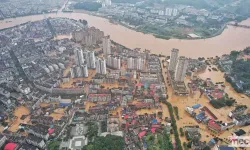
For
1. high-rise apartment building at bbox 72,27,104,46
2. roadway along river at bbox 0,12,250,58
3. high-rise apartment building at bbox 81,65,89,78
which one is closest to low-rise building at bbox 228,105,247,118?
roadway along river at bbox 0,12,250,58

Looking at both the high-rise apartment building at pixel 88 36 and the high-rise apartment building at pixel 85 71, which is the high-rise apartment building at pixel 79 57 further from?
the high-rise apartment building at pixel 88 36

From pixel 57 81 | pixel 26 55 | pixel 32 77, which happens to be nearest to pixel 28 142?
pixel 57 81

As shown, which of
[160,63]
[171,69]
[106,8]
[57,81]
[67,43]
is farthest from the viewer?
[106,8]

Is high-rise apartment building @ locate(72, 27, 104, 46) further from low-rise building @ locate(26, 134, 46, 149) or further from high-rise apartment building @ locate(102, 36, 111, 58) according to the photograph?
low-rise building @ locate(26, 134, 46, 149)

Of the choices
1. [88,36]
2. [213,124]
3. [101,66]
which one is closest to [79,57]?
[101,66]

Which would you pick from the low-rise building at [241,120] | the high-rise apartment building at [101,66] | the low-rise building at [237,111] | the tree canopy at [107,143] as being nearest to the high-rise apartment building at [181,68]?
the low-rise building at [237,111]

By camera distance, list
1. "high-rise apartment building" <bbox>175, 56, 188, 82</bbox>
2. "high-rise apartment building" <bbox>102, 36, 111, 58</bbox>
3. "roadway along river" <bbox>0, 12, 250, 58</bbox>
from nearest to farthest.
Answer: "high-rise apartment building" <bbox>175, 56, 188, 82</bbox> < "high-rise apartment building" <bbox>102, 36, 111, 58</bbox> < "roadway along river" <bbox>0, 12, 250, 58</bbox>

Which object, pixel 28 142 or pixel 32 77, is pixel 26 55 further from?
pixel 28 142

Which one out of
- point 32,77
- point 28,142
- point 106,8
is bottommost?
point 28,142
